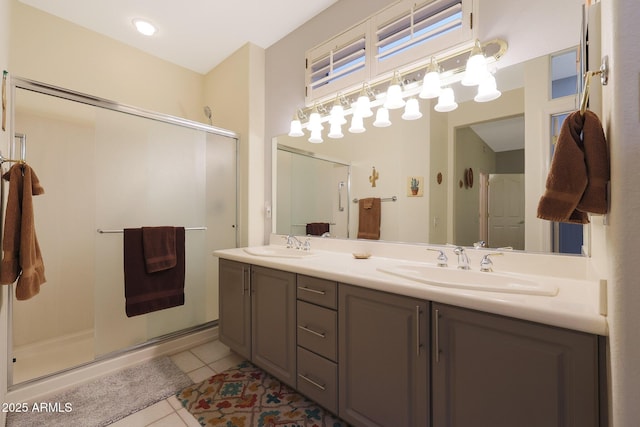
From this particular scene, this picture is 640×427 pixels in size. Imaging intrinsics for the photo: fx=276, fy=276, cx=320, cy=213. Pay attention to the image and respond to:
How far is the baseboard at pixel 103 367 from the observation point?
5.13ft

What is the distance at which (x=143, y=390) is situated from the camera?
1690mm

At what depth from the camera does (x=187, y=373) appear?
→ 74.1 inches

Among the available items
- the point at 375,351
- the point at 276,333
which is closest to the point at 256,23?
the point at 276,333

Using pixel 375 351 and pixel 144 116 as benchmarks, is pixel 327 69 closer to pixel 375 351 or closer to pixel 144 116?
pixel 144 116

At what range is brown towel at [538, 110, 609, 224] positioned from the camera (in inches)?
26.5

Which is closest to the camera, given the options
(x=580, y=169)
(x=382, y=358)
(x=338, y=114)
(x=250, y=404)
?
(x=580, y=169)

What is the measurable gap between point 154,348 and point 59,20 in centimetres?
260

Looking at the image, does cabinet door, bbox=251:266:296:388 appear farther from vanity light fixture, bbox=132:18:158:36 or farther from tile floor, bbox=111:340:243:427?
vanity light fixture, bbox=132:18:158:36

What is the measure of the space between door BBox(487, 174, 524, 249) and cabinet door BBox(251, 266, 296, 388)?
1.05 metres

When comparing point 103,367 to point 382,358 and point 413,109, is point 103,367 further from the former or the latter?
point 413,109

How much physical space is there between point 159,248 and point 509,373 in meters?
2.12

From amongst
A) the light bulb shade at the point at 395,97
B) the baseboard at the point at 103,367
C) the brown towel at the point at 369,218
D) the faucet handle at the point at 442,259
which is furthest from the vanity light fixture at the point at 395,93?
the baseboard at the point at 103,367

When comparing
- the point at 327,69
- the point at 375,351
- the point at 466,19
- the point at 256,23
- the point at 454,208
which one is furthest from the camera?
the point at 256,23

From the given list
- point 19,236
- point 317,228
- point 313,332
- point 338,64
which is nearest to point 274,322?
point 313,332
